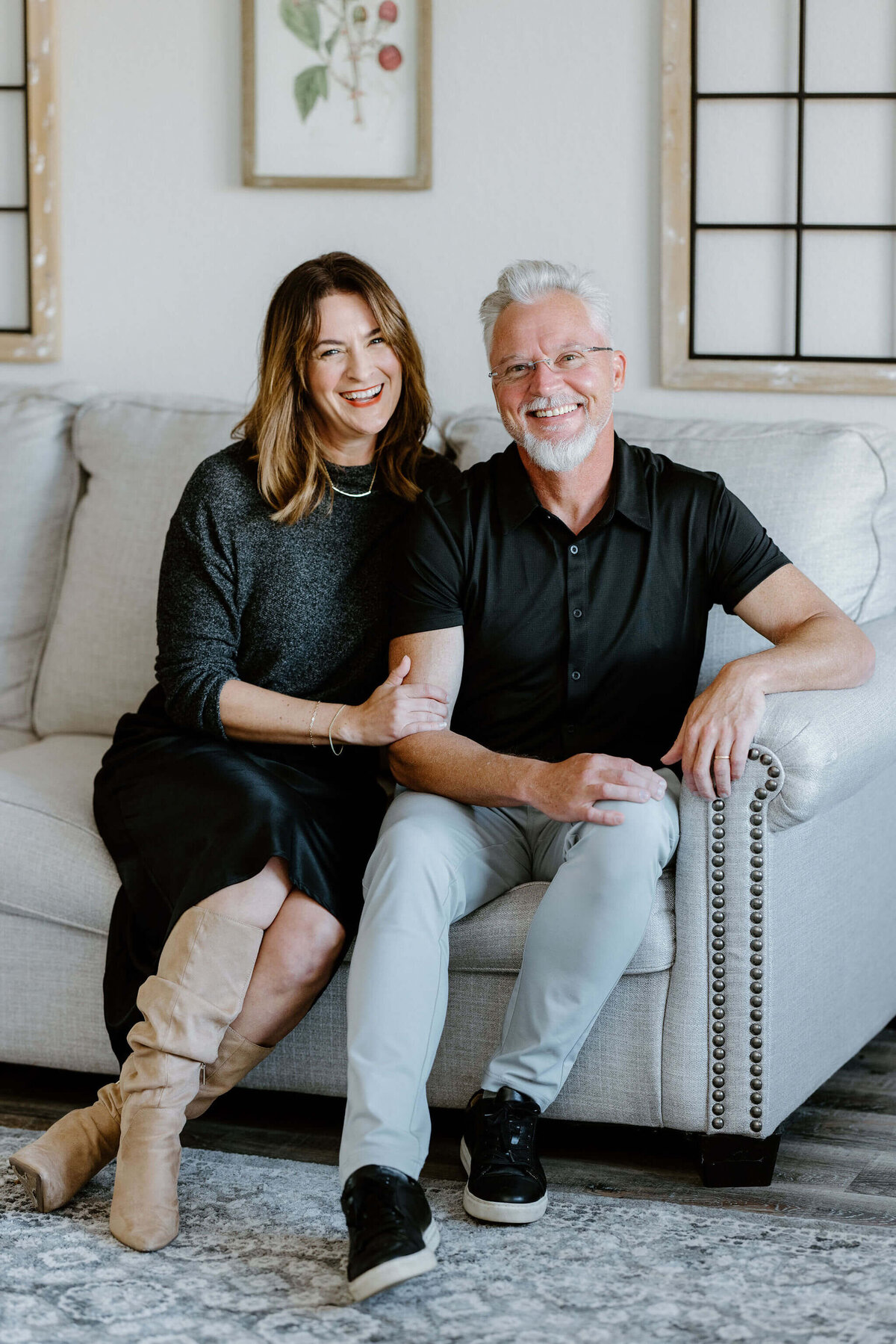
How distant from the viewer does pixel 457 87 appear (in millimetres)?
2715

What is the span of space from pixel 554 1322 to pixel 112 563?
153 cm

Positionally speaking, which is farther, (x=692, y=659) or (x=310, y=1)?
(x=310, y=1)

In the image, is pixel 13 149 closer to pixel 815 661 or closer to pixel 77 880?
pixel 77 880

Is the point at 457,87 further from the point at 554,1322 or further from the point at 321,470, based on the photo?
the point at 554,1322

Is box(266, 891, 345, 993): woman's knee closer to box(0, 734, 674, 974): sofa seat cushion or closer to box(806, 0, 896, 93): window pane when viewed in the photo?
box(0, 734, 674, 974): sofa seat cushion

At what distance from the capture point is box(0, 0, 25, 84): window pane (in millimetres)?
2916

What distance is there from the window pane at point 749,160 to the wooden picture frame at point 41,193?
4.31ft

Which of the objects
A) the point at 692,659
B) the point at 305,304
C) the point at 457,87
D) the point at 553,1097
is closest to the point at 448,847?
the point at 553,1097

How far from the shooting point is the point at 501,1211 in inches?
67.7

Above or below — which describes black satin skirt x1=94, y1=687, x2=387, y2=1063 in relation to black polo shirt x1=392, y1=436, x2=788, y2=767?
below

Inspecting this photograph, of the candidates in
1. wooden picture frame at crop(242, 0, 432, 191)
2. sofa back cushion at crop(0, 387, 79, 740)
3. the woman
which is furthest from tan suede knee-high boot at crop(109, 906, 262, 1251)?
wooden picture frame at crop(242, 0, 432, 191)

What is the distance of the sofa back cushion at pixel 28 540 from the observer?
104 inches

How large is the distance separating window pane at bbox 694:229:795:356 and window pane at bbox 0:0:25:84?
56.9 inches

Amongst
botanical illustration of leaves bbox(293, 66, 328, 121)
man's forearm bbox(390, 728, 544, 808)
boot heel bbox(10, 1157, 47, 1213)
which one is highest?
botanical illustration of leaves bbox(293, 66, 328, 121)
